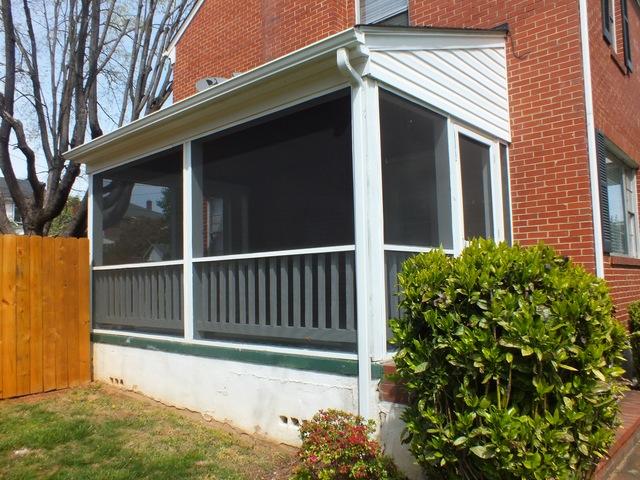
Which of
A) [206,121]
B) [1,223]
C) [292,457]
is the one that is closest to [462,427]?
[292,457]

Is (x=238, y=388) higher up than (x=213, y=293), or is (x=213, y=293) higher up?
(x=213, y=293)

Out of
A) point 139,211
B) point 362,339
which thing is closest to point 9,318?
point 139,211

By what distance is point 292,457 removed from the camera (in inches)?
170

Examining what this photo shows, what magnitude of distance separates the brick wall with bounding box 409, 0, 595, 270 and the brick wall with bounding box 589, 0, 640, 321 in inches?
19.9

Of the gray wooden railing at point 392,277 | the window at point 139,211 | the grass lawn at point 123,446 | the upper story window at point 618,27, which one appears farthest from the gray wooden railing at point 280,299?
the upper story window at point 618,27

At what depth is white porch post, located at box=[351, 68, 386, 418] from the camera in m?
3.97

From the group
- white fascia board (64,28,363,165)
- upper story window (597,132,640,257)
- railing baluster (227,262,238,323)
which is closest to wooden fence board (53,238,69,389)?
white fascia board (64,28,363,165)

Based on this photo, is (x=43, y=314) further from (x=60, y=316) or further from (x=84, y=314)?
(x=84, y=314)

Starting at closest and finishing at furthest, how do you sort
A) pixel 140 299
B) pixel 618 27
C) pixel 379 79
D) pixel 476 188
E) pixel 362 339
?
pixel 362 339 → pixel 379 79 → pixel 476 188 → pixel 140 299 → pixel 618 27

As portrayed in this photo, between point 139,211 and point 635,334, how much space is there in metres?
6.20

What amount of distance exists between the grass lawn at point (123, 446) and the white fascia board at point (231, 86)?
314 cm

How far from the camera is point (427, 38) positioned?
4.75 metres

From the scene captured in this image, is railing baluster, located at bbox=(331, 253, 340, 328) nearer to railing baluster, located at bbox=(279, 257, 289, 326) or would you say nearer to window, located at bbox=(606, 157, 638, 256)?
Result: railing baluster, located at bbox=(279, 257, 289, 326)

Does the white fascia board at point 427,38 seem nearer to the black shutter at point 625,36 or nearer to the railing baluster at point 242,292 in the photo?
the railing baluster at point 242,292
